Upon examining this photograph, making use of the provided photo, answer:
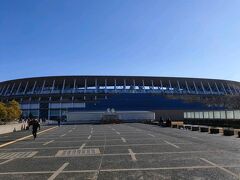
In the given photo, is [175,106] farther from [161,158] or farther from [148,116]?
[161,158]

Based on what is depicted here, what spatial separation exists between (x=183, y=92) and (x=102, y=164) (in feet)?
393

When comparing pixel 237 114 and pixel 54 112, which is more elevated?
pixel 54 112

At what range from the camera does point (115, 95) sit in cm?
11850

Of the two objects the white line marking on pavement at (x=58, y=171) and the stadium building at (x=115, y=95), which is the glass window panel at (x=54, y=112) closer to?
the stadium building at (x=115, y=95)

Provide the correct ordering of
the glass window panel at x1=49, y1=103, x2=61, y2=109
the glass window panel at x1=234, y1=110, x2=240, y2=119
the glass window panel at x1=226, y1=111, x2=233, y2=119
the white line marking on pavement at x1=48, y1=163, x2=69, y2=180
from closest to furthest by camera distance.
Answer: the white line marking on pavement at x1=48, y1=163, x2=69, y2=180 < the glass window panel at x1=234, y1=110, x2=240, y2=119 < the glass window panel at x1=226, y1=111, x2=233, y2=119 < the glass window panel at x1=49, y1=103, x2=61, y2=109

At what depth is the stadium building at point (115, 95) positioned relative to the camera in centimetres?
11425

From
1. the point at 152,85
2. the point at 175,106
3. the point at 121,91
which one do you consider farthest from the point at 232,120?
the point at 152,85

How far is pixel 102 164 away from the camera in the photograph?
13141 millimetres

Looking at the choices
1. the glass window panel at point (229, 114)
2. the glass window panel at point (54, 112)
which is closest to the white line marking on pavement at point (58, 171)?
the glass window panel at point (229, 114)

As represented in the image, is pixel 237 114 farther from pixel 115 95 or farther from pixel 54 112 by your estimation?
pixel 54 112

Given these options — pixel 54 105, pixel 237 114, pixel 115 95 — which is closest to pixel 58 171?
pixel 237 114

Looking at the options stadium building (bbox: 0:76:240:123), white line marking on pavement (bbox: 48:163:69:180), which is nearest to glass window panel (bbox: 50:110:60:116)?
stadium building (bbox: 0:76:240:123)

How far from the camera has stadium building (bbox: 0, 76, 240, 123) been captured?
114250 mm

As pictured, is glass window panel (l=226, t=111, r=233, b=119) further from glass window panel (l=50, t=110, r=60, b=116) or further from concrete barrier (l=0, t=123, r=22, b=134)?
glass window panel (l=50, t=110, r=60, b=116)
